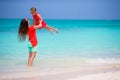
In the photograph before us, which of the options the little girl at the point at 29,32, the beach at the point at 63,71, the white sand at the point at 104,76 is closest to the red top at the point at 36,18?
the little girl at the point at 29,32

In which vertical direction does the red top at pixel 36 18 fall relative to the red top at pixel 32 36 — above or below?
above

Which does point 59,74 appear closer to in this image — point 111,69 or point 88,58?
point 111,69

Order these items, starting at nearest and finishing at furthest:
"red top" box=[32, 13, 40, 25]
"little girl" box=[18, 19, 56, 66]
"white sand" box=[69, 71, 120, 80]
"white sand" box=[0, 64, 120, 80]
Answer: "white sand" box=[69, 71, 120, 80] < "white sand" box=[0, 64, 120, 80] < "little girl" box=[18, 19, 56, 66] < "red top" box=[32, 13, 40, 25]

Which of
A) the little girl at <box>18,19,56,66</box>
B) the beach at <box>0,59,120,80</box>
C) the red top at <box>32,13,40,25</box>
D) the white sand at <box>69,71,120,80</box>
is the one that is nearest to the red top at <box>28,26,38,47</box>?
the little girl at <box>18,19,56,66</box>

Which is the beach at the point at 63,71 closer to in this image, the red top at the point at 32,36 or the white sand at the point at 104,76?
the white sand at the point at 104,76

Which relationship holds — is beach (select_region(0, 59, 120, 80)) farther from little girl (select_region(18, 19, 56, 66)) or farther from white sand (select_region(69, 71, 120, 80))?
little girl (select_region(18, 19, 56, 66))

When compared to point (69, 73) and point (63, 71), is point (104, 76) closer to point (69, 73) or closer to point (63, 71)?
point (69, 73)

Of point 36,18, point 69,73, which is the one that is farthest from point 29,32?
point 69,73

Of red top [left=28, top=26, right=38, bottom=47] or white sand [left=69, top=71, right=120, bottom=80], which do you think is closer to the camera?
white sand [left=69, top=71, right=120, bottom=80]

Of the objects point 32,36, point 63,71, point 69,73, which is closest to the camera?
point 69,73

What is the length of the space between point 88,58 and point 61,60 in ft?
2.20

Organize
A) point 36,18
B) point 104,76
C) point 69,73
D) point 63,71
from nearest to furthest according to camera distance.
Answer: point 104,76, point 69,73, point 63,71, point 36,18

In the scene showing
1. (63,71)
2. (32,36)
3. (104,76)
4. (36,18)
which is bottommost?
(63,71)

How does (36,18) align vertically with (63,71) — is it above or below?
above
